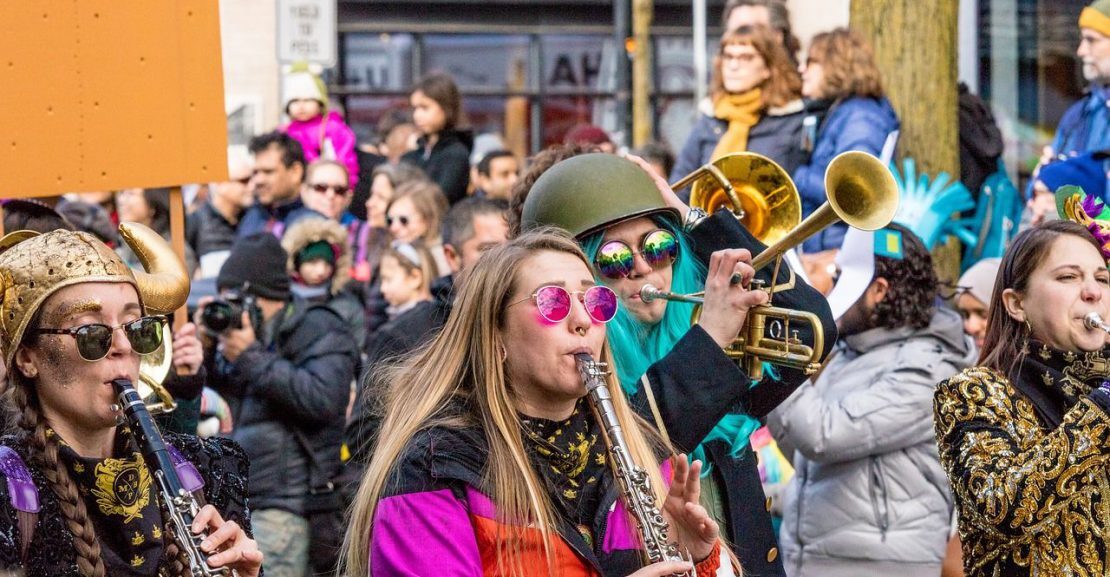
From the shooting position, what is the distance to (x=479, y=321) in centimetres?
386

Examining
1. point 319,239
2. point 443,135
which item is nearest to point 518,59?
point 443,135

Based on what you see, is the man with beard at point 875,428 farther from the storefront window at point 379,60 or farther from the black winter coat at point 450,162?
the storefront window at point 379,60

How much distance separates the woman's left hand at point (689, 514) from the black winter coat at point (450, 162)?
7249 mm

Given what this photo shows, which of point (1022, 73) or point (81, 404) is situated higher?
point (1022, 73)

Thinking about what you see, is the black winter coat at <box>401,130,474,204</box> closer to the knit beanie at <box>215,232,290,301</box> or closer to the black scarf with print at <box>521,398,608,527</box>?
the knit beanie at <box>215,232,290,301</box>

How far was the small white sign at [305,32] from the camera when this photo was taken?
39.9 feet

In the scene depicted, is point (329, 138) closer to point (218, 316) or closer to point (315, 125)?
point (315, 125)

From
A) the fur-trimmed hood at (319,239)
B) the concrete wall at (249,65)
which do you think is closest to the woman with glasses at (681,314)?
the fur-trimmed hood at (319,239)

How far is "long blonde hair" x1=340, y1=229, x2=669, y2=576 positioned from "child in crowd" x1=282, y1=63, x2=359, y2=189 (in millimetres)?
7722

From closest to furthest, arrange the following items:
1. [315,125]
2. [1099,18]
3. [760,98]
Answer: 1. [1099,18]
2. [760,98]
3. [315,125]

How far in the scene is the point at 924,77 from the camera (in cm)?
807

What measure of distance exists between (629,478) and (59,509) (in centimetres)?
123

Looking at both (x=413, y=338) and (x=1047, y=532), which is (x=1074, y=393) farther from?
(x=413, y=338)

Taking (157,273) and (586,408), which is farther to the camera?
(157,273)
